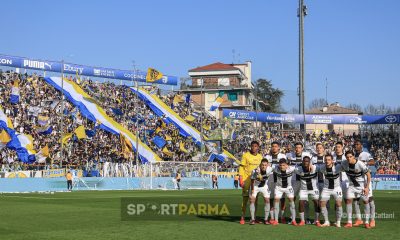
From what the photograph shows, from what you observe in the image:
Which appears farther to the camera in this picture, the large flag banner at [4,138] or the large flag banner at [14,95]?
the large flag banner at [14,95]

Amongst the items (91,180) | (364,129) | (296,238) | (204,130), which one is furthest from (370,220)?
(364,129)

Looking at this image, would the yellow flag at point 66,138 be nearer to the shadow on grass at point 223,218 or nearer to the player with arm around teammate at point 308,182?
the shadow on grass at point 223,218

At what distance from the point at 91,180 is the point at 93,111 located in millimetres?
15095

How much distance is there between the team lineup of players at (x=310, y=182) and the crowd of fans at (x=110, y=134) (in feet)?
93.3

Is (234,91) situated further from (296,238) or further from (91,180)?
(296,238)

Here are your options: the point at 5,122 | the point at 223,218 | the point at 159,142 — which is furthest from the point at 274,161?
the point at 159,142

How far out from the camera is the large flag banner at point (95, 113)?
207ft

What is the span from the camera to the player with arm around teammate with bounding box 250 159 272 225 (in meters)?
17.7

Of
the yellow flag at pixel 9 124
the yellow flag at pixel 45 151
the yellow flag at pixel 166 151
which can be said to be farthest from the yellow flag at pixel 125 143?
the yellow flag at pixel 9 124

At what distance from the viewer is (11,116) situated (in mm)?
56844

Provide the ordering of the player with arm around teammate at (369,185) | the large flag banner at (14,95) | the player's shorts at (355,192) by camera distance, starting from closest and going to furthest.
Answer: the player with arm around teammate at (369,185) < the player's shorts at (355,192) < the large flag banner at (14,95)

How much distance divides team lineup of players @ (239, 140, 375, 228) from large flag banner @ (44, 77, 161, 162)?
4503 cm

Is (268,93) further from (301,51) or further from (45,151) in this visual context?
(301,51)

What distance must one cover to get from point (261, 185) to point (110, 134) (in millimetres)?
46983
